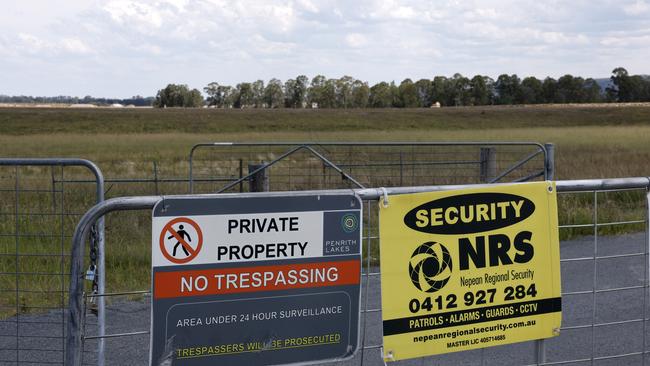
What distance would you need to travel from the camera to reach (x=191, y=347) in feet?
10.9

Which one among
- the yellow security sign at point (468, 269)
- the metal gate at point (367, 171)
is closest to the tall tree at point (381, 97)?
the metal gate at point (367, 171)

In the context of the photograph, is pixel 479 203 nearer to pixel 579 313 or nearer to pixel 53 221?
pixel 579 313

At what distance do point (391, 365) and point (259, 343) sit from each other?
287 centimetres

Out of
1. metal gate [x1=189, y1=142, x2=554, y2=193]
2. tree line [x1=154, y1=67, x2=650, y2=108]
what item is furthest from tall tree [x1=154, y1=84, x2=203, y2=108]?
metal gate [x1=189, y1=142, x2=554, y2=193]

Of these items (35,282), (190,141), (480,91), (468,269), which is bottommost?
(35,282)

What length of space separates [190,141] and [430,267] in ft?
130

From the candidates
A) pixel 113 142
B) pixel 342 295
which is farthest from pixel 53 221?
pixel 113 142

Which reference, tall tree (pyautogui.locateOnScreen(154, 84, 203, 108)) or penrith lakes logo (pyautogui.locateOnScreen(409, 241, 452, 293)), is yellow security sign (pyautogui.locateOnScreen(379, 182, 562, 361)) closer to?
penrith lakes logo (pyautogui.locateOnScreen(409, 241, 452, 293))

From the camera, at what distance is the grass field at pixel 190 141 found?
9250 millimetres

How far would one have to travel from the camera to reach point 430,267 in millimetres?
3688

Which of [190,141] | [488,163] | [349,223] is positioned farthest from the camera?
[190,141]

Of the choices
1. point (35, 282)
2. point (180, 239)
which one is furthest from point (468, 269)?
point (35, 282)

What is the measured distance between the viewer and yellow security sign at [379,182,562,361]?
3637 mm

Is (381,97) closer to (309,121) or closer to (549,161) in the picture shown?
(309,121)
